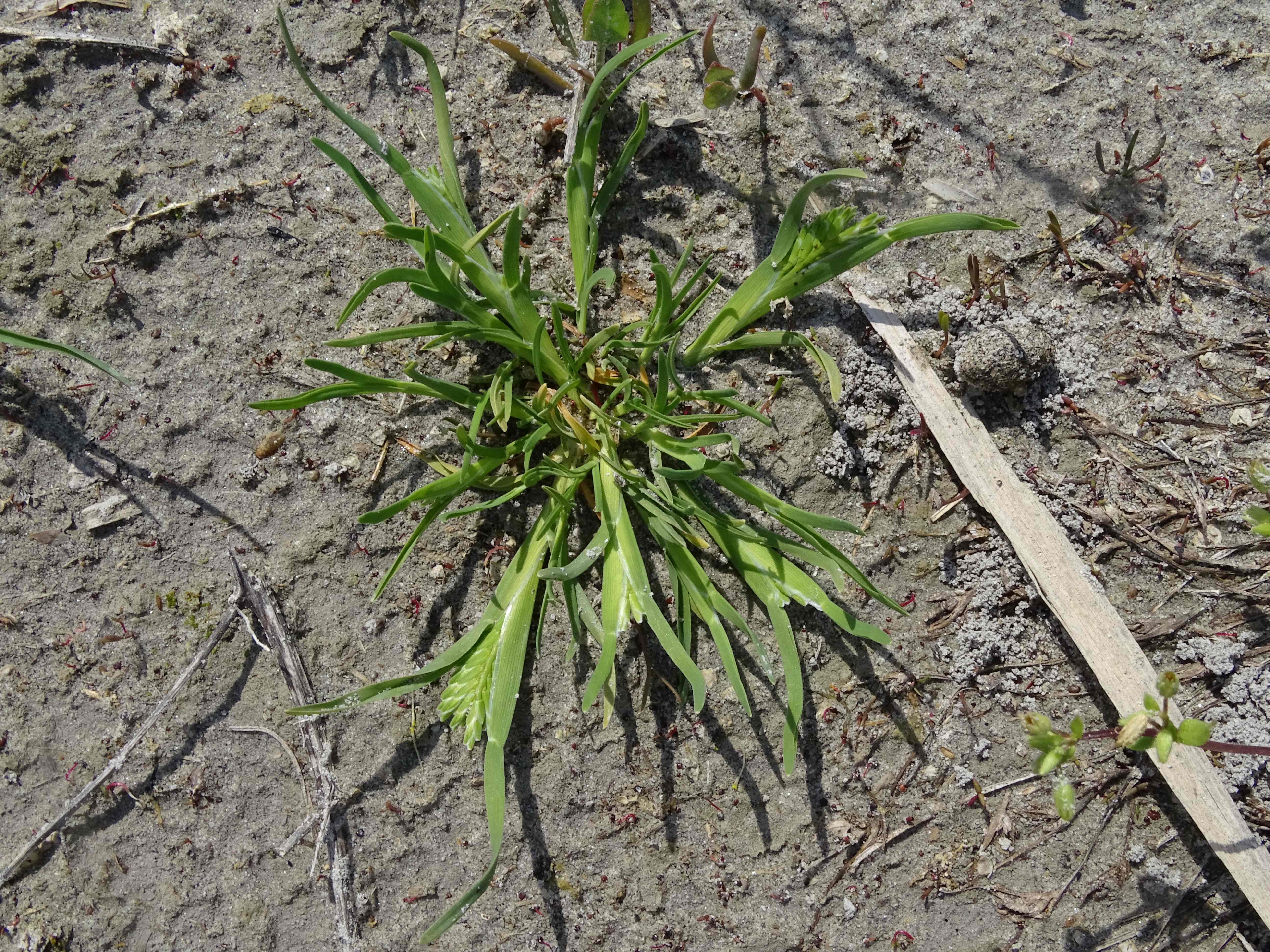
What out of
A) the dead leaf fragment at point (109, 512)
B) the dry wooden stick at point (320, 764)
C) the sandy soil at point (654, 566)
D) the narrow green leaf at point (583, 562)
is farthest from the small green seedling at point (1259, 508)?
the dead leaf fragment at point (109, 512)

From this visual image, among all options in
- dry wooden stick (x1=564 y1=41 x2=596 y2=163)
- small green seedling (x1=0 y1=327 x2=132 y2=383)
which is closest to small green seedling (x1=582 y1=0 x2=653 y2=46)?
dry wooden stick (x1=564 y1=41 x2=596 y2=163)

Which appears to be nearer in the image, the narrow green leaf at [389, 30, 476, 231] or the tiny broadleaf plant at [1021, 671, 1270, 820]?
the tiny broadleaf plant at [1021, 671, 1270, 820]

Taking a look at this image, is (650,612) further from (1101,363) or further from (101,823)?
(101,823)

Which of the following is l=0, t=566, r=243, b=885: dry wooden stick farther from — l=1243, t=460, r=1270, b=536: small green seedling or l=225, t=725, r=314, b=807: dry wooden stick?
l=1243, t=460, r=1270, b=536: small green seedling

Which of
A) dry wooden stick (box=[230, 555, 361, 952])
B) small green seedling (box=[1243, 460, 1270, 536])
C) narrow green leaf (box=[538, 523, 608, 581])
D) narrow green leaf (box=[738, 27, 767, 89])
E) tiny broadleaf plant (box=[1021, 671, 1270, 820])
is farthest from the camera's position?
dry wooden stick (box=[230, 555, 361, 952])

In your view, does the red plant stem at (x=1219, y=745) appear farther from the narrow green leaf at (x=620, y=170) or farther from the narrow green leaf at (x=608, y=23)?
the narrow green leaf at (x=608, y=23)

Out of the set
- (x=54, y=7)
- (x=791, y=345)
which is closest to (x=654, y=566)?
(x=791, y=345)

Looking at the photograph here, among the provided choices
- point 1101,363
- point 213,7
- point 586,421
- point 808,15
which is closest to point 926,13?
point 808,15

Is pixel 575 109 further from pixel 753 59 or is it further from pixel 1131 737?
pixel 1131 737
